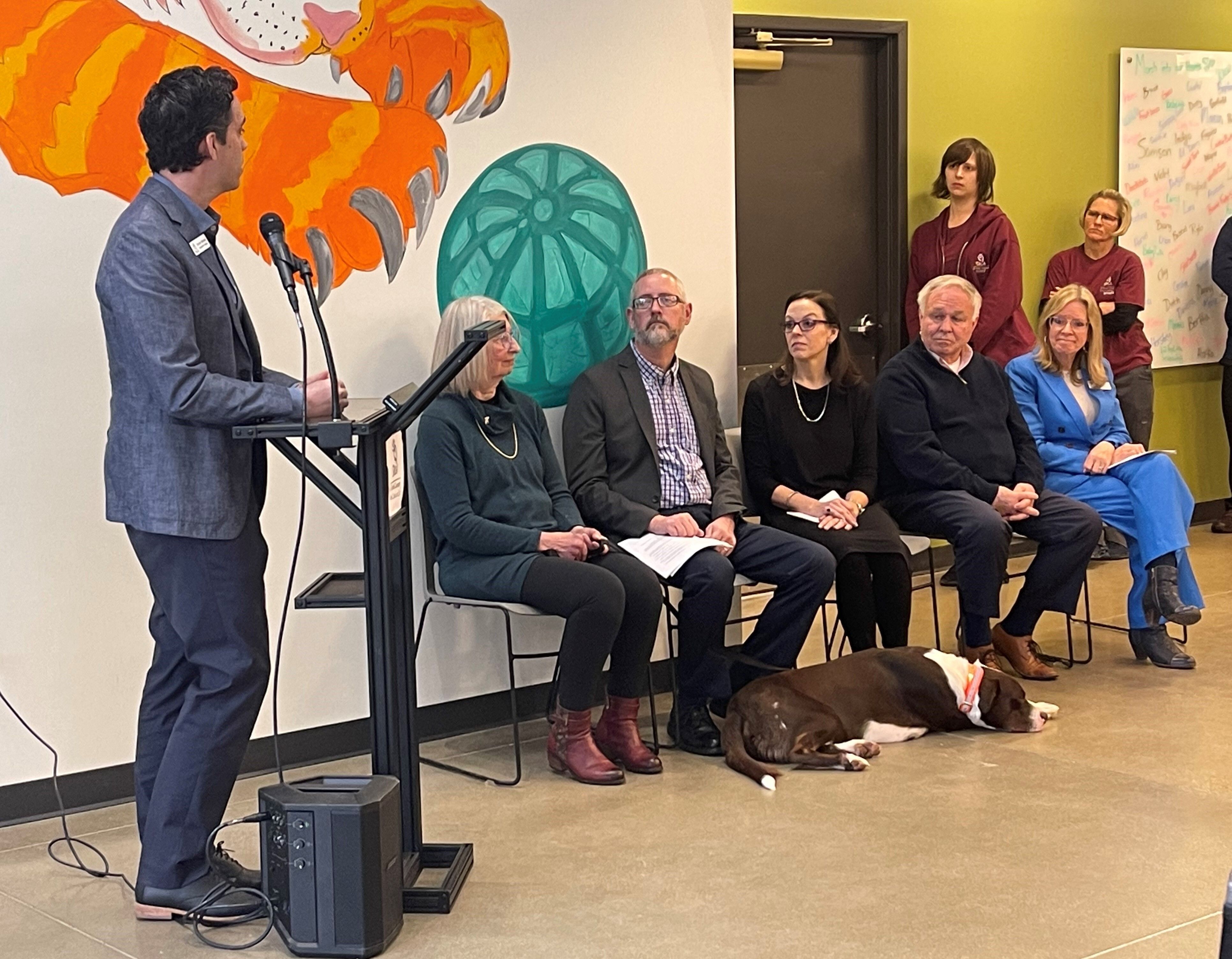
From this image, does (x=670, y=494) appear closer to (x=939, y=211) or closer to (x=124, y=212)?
(x=124, y=212)

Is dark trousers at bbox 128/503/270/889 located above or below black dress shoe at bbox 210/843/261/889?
above

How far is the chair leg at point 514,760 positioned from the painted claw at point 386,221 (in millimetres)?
900

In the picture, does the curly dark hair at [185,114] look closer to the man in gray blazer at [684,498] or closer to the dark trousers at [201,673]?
the dark trousers at [201,673]

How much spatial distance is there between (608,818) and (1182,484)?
8.00 ft

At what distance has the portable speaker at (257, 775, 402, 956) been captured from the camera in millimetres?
2725

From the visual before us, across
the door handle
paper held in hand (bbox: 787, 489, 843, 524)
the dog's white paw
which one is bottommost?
the dog's white paw

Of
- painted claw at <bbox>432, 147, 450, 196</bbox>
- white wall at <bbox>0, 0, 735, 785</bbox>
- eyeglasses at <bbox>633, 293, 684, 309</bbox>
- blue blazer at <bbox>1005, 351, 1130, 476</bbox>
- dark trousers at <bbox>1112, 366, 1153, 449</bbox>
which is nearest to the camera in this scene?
white wall at <bbox>0, 0, 735, 785</bbox>

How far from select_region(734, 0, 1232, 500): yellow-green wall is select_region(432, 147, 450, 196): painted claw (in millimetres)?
2230

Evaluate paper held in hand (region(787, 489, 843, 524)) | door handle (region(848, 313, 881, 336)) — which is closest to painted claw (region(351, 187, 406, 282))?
paper held in hand (region(787, 489, 843, 524))

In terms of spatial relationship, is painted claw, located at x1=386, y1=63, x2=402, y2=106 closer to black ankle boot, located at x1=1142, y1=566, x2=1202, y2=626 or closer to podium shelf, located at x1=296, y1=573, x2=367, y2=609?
podium shelf, located at x1=296, y1=573, x2=367, y2=609

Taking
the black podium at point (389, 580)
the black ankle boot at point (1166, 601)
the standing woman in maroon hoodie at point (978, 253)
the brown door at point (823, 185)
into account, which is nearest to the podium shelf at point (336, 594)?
the black podium at point (389, 580)

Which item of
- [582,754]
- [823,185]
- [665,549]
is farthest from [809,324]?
[823,185]

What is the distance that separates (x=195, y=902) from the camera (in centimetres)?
295

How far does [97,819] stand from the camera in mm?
3600
